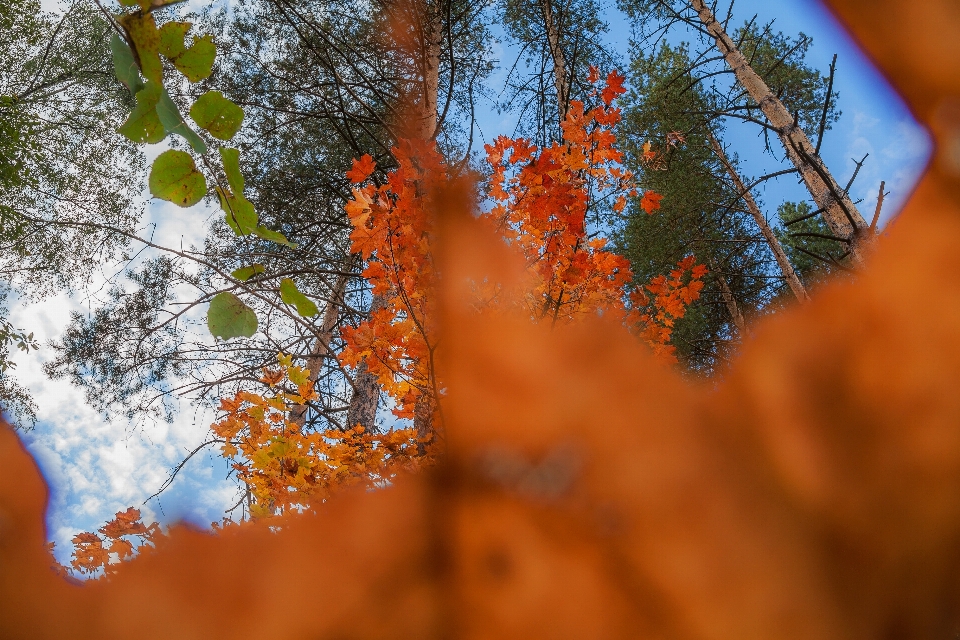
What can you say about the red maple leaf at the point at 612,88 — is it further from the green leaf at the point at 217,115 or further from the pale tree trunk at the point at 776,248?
the pale tree trunk at the point at 776,248

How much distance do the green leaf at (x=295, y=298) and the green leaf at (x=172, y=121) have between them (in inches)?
9.4

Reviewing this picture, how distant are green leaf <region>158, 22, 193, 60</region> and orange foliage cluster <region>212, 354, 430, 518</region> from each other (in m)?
2.23

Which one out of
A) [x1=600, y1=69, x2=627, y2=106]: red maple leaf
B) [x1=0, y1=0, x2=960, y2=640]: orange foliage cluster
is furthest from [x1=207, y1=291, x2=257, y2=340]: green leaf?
[x1=600, y1=69, x2=627, y2=106]: red maple leaf

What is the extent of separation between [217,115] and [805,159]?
3158 mm

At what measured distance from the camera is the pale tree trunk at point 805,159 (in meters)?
2.82

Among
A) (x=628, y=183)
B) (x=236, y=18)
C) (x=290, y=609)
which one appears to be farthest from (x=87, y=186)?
(x=290, y=609)

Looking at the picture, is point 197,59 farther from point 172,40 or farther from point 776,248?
point 776,248

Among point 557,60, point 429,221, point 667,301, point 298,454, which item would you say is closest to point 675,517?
point 429,221

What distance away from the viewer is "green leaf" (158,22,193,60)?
50 centimetres

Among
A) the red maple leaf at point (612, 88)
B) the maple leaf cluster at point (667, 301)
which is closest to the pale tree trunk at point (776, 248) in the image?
the maple leaf cluster at point (667, 301)

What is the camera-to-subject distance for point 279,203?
5.20m

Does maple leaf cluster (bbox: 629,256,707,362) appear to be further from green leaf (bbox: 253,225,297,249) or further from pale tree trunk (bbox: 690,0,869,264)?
green leaf (bbox: 253,225,297,249)

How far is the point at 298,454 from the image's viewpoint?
2.93m

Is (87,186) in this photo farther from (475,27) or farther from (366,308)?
(475,27)
